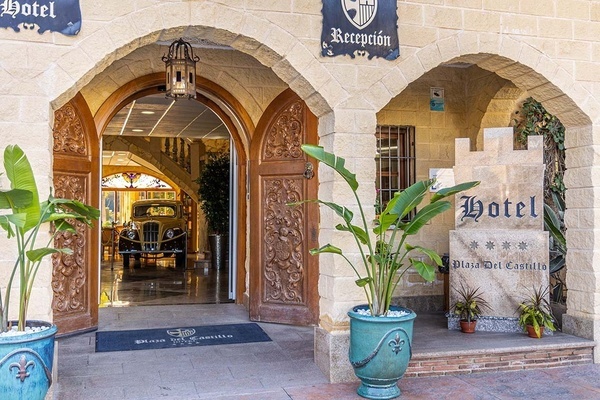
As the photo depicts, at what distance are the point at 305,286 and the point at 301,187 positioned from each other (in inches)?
44.8

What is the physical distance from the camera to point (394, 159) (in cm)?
768

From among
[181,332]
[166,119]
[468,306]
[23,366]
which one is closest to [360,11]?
[468,306]

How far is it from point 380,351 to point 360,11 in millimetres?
2750

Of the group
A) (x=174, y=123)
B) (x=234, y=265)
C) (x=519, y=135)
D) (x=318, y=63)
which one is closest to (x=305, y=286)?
(x=234, y=265)

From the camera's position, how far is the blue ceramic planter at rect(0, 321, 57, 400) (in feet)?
11.3

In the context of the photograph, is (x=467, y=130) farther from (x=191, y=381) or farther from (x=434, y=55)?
(x=191, y=381)

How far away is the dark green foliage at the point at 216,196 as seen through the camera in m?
12.5

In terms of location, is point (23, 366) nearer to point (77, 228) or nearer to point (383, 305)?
point (383, 305)

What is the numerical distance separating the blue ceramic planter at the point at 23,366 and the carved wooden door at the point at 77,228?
2518mm

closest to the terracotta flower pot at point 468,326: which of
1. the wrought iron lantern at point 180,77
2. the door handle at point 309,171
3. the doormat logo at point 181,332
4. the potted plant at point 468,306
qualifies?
the potted plant at point 468,306

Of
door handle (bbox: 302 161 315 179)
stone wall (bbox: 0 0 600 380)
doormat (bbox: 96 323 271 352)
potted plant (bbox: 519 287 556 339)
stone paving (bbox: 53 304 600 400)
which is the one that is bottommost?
stone paving (bbox: 53 304 600 400)

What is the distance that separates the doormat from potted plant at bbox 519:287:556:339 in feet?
8.33

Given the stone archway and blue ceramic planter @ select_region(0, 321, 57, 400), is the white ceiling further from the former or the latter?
blue ceramic planter @ select_region(0, 321, 57, 400)

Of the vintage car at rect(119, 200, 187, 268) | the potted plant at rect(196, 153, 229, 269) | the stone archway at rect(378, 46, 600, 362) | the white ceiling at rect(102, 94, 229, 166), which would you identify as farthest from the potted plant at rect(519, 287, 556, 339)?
the vintage car at rect(119, 200, 187, 268)
